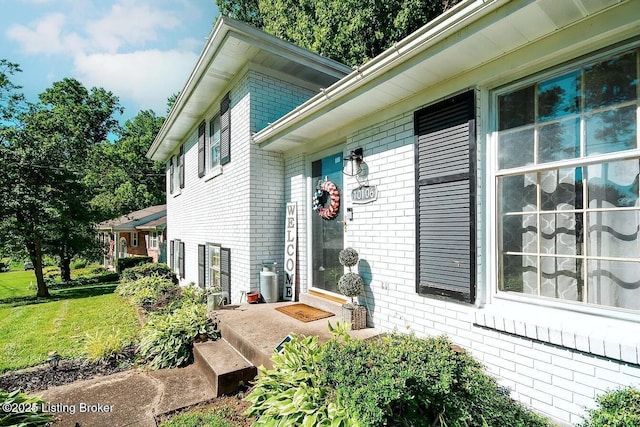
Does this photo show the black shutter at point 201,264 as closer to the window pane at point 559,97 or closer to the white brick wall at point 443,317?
the white brick wall at point 443,317

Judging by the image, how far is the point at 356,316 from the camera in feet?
12.7

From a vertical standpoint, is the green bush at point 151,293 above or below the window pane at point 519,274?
below

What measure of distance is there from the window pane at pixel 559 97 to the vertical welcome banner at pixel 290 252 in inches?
158

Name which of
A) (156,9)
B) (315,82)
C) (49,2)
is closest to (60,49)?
(49,2)

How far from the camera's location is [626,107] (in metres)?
2.10

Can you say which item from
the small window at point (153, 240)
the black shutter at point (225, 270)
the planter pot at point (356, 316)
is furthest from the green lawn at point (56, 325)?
the small window at point (153, 240)

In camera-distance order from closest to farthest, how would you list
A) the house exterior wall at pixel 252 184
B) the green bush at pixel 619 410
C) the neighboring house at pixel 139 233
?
the green bush at pixel 619 410, the house exterior wall at pixel 252 184, the neighboring house at pixel 139 233

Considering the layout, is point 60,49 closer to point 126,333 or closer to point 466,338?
point 126,333

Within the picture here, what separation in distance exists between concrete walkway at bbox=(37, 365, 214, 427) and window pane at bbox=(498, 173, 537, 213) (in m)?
3.59

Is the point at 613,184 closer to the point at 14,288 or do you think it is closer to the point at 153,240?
the point at 14,288

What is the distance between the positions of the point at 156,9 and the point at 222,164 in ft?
10.1

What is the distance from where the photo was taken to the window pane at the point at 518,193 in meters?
2.60

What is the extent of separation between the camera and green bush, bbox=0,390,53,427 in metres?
2.45

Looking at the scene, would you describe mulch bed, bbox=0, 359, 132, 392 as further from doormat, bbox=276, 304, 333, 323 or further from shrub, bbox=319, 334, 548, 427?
Answer: shrub, bbox=319, 334, 548, 427
